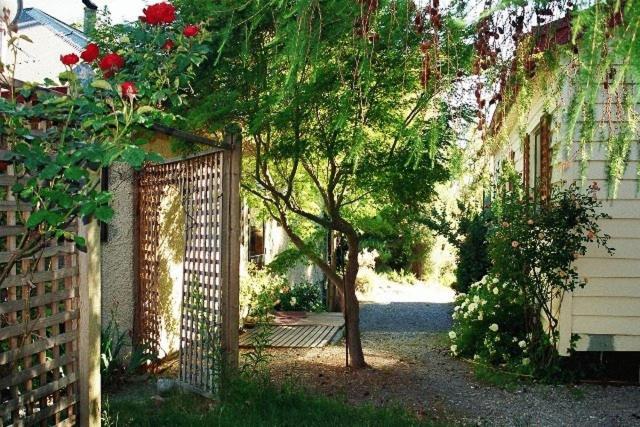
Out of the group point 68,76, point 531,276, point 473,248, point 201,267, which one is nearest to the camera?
point 68,76

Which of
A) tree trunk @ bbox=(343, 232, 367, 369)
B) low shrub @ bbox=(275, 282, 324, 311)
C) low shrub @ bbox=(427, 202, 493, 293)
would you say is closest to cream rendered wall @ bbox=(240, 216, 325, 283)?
low shrub @ bbox=(275, 282, 324, 311)

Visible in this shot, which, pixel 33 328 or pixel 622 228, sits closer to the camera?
pixel 33 328

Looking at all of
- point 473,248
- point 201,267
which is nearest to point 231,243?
point 201,267

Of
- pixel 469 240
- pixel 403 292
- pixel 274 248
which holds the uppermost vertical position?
pixel 469 240

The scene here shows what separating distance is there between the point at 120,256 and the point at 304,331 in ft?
11.4

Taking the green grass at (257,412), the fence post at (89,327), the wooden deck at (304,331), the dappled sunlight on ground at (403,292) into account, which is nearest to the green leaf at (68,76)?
the fence post at (89,327)

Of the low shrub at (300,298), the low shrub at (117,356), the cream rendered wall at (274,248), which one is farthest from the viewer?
the low shrub at (300,298)

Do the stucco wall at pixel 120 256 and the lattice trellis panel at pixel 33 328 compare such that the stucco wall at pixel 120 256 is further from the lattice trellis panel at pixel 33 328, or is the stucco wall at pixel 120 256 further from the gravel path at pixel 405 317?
the gravel path at pixel 405 317

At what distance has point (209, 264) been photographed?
5766 mm

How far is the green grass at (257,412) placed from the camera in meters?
4.60

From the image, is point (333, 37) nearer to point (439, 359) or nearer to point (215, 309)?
point (215, 309)

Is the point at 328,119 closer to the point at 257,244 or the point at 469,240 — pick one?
the point at 469,240

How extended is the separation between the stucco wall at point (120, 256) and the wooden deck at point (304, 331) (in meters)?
1.89

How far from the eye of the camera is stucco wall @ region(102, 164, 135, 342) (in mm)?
6996
